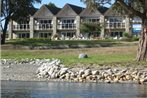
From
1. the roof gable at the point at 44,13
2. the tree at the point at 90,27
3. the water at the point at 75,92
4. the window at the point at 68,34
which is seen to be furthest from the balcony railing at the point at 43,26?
the water at the point at 75,92

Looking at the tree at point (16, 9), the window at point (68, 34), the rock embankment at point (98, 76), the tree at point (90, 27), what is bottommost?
the rock embankment at point (98, 76)

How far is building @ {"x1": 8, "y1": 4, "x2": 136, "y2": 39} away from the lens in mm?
112625

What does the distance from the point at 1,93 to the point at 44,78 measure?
936cm

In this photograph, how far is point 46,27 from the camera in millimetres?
120562

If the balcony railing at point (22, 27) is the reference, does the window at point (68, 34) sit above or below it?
below

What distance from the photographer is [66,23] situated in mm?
118562

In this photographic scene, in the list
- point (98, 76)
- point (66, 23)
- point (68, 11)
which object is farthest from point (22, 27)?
point (98, 76)

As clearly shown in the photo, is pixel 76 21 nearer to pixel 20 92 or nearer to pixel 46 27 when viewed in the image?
pixel 46 27

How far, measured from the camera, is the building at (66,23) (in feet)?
370

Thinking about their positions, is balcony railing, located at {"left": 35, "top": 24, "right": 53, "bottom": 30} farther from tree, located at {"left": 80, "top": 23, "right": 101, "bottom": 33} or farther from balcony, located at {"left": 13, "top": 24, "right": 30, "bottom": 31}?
tree, located at {"left": 80, "top": 23, "right": 101, "bottom": 33}

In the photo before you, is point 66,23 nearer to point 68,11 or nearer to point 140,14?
point 68,11

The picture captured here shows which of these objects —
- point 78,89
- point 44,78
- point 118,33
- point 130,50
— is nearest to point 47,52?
point 130,50

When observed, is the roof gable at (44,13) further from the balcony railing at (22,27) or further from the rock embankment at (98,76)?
the rock embankment at (98,76)

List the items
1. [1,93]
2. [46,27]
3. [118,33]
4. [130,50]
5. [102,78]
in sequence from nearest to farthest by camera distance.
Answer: [1,93]
[102,78]
[130,50]
[118,33]
[46,27]
